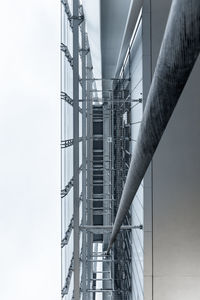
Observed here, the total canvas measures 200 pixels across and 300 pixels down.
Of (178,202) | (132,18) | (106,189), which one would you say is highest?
(132,18)

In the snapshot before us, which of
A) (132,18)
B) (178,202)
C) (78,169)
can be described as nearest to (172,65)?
(178,202)

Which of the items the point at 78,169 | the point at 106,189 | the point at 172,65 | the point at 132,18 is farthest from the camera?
the point at 106,189

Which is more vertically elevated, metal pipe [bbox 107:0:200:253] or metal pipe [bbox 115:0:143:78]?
metal pipe [bbox 115:0:143:78]

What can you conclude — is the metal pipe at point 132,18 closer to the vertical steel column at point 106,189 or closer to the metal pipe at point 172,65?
the vertical steel column at point 106,189

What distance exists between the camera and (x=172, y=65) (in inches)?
6.0

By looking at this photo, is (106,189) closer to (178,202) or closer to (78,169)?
(78,169)

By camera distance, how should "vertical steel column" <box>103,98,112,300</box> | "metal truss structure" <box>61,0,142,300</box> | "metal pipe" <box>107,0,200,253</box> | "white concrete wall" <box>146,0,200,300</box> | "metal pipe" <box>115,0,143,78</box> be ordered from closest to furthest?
"metal pipe" <box>107,0,200,253</box>, "white concrete wall" <box>146,0,200,300</box>, "metal pipe" <box>115,0,143,78</box>, "metal truss structure" <box>61,0,142,300</box>, "vertical steel column" <box>103,98,112,300</box>

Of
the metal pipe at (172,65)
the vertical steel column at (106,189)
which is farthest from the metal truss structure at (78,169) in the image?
the metal pipe at (172,65)

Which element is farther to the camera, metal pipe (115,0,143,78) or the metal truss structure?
the metal truss structure

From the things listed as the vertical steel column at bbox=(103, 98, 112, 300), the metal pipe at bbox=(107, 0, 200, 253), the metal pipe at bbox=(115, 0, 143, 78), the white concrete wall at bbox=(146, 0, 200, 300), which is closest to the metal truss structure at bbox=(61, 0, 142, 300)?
the vertical steel column at bbox=(103, 98, 112, 300)

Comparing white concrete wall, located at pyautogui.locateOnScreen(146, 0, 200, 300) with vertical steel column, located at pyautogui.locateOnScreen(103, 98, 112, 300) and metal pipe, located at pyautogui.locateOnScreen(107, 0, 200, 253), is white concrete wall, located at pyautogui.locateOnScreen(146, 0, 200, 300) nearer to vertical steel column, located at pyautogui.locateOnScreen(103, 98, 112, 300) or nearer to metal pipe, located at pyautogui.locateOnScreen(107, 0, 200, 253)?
metal pipe, located at pyautogui.locateOnScreen(107, 0, 200, 253)

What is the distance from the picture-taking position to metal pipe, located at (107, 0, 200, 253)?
A: 13 centimetres
